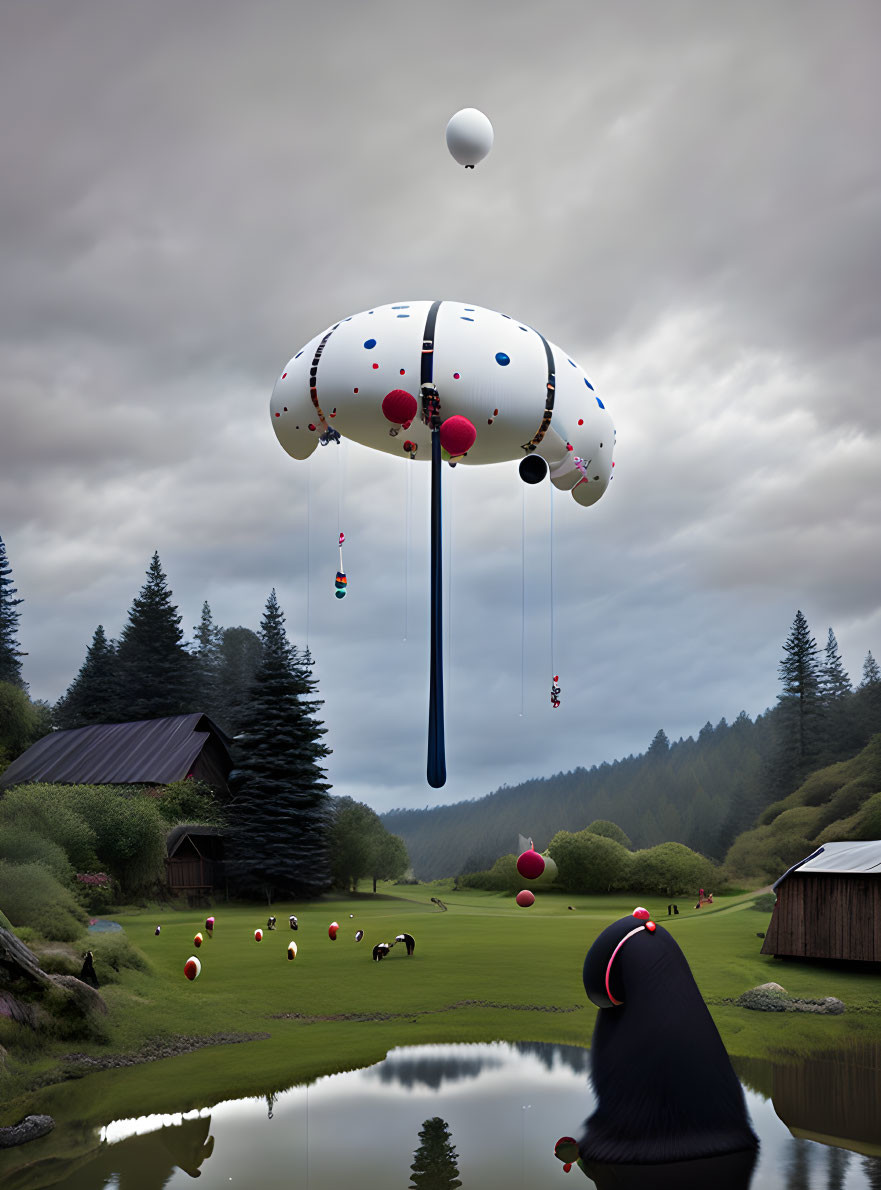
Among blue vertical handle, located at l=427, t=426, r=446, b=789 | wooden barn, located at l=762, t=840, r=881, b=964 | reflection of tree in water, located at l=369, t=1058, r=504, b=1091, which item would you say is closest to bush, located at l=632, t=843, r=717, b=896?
wooden barn, located at l=762, t=840, r=881, b=964

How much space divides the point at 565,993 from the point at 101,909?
15692 millimetres

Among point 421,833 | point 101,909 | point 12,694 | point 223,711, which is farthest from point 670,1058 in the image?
point 421,833

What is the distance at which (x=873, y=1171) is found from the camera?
9508 mm

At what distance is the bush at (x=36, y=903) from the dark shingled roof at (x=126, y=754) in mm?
16850

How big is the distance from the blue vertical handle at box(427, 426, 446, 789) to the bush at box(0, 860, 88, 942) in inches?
371

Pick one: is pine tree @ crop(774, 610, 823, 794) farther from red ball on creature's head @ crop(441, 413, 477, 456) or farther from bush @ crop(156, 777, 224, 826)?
red ball on creature's head @ crop(441, 413, 477, 456)

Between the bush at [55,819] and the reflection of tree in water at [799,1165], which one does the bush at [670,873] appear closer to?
the bush at [55,819]

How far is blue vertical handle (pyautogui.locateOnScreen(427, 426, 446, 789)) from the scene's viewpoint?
10.7 meters

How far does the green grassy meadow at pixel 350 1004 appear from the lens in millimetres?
12820

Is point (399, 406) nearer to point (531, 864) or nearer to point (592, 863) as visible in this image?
point (531, 864)

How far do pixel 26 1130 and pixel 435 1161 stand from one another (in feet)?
14.8

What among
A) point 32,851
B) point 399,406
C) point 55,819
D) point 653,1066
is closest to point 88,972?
point 32,851

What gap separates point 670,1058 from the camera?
934 centimetres

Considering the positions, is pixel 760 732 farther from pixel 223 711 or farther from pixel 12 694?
pixel 12 694
